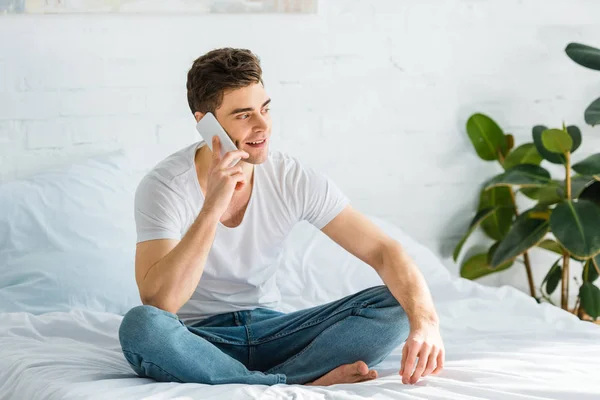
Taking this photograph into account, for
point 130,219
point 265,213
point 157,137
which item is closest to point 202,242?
point 265,213

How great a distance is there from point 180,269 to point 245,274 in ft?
0.85

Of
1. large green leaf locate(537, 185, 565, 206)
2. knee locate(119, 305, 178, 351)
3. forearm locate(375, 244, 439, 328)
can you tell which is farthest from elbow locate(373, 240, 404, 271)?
large green leaf locate(537, 185, 565, 206)

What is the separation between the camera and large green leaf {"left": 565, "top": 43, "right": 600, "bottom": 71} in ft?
8.92

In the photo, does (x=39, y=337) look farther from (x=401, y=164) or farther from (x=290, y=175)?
(x=401, y=164)

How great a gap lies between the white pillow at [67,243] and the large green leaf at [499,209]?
1.32 meters

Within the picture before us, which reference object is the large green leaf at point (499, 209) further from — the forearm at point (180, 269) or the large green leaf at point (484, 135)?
the forearm at point (180, 269)

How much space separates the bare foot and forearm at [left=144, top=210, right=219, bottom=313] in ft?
1.09

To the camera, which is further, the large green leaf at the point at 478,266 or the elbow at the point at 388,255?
the large green leaf at the point at 478,266

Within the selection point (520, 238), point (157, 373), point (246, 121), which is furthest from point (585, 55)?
point (157, 373)

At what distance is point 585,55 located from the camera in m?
2.73

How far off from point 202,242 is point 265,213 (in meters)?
0.26

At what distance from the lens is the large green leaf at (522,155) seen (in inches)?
120

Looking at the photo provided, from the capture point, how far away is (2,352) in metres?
1.83

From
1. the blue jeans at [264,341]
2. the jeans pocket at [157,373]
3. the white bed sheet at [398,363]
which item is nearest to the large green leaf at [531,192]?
the white bed sheet at [398,363]
